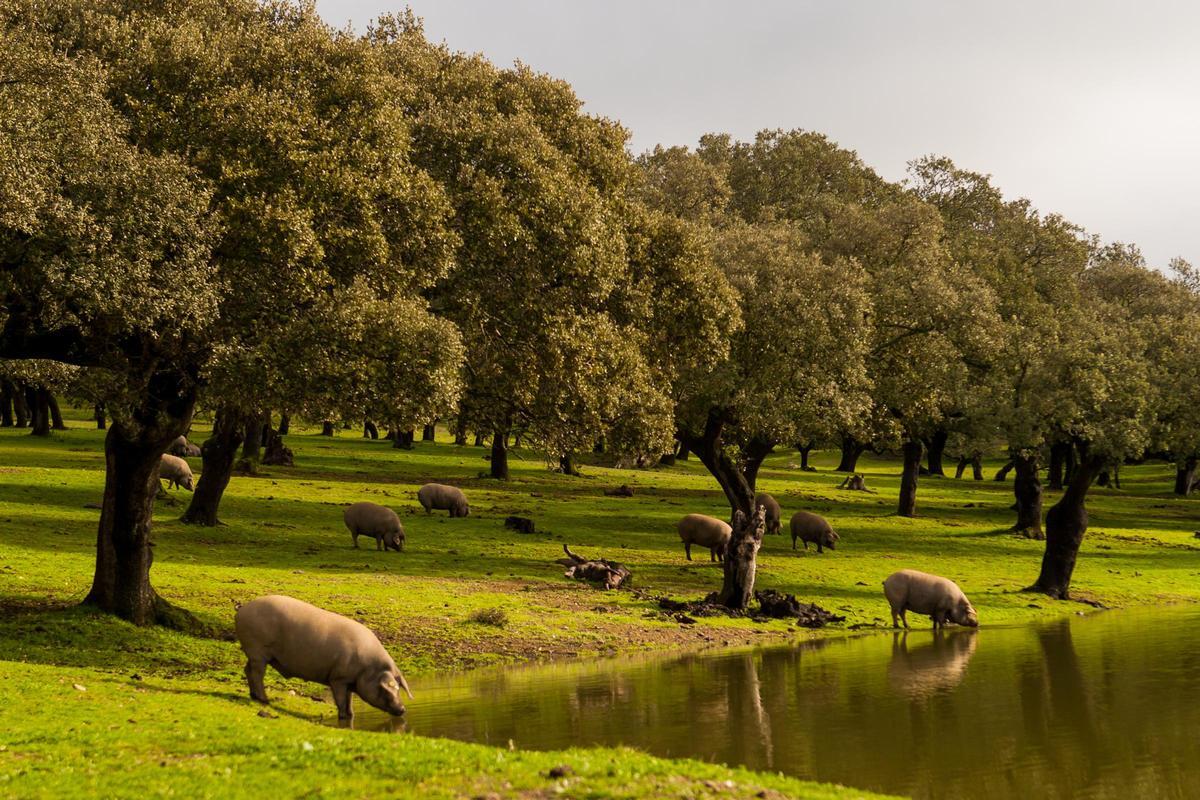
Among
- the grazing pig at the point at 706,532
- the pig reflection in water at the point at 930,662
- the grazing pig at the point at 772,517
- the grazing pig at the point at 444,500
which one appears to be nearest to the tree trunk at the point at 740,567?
the pig reflection in water at the point at 930,662

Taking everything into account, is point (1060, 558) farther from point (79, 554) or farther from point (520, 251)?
point (79, 554)

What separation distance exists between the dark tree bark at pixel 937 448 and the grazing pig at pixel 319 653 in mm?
47808

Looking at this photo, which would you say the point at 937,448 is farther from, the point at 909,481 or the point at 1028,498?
the point at 1028,498

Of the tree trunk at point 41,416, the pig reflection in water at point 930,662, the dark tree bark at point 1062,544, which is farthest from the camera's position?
the tree trunk at point 41,416

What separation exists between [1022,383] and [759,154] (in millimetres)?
19464

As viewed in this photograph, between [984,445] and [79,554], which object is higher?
[984,445]

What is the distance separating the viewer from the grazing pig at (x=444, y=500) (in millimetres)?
50781

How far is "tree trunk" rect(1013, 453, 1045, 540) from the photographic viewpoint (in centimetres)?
5772

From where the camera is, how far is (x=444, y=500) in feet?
167

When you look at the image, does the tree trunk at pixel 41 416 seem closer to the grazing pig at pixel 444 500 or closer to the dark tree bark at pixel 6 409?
the dark tree bark at pixel 6 409

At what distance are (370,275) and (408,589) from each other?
12.1m

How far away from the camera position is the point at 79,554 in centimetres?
3350

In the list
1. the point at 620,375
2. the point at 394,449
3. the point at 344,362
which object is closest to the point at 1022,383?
the point at 620,375

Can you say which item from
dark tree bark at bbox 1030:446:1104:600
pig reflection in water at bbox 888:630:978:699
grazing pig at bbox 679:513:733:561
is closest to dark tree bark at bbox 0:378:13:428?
grazing pig at bbox 679:513:733:561
